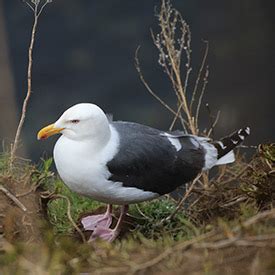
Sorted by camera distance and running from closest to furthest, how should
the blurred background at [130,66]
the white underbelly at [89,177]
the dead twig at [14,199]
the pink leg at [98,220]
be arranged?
the dead twig at [14,199] → the white underbelly at [89,177] → the pink leg at [98,220] → the blurred background at [130,66]

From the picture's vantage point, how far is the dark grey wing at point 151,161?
4.22 metres

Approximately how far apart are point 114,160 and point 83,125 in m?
0.21

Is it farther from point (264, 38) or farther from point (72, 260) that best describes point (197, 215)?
point (264, 38)

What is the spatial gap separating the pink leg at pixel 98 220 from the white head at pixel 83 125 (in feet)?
1.39

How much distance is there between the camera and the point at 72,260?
279 centimetres

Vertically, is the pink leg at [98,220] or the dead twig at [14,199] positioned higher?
the dead twig at [14,199]

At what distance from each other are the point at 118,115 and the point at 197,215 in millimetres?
3233

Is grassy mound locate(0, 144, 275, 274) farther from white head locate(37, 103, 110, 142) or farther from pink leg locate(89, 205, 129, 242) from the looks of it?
white head locate(37, 103, 110, 142)

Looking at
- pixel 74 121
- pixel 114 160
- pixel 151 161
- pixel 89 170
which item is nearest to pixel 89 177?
pixel 89 170

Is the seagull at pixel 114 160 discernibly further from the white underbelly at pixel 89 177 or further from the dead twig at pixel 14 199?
the dead twig at pixel 14 199

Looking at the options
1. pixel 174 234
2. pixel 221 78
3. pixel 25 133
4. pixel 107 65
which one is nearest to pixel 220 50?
pixel 221 78

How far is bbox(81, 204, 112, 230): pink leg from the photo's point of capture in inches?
170

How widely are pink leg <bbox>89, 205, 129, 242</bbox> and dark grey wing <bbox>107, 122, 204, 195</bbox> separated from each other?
18 centimetres

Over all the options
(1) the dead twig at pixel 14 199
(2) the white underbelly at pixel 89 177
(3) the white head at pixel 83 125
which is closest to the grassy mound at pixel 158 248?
(1) the dead twig at pixel 14 199
